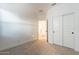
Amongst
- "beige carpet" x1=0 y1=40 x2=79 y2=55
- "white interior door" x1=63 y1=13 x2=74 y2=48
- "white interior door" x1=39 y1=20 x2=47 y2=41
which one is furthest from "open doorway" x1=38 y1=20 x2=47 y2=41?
"white interior door" x1=63 y1=13 x2=74 y2=48

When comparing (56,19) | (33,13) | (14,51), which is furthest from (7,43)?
(56,19)

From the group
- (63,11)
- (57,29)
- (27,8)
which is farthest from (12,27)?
(63,11)

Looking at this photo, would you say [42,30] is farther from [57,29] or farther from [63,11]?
[63,11]

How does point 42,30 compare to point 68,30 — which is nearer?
point 68,30

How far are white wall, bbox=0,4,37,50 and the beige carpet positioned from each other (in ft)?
0.31

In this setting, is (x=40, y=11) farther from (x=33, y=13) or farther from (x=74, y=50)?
(x=74, y=50)

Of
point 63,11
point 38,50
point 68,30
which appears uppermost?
point 63,11

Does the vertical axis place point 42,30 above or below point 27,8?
below

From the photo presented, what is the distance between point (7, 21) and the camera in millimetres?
2240

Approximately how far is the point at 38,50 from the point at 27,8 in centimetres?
81

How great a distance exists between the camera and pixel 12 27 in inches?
88.6

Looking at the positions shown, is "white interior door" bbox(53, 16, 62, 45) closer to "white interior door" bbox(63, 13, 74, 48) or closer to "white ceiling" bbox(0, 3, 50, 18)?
"white interior door" bbox(63, 13, 74, 48)

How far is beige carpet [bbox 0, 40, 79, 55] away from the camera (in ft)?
→ 7.38

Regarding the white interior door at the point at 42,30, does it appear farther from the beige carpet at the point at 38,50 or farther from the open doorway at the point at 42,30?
the beige carpet at the point at 38,50
